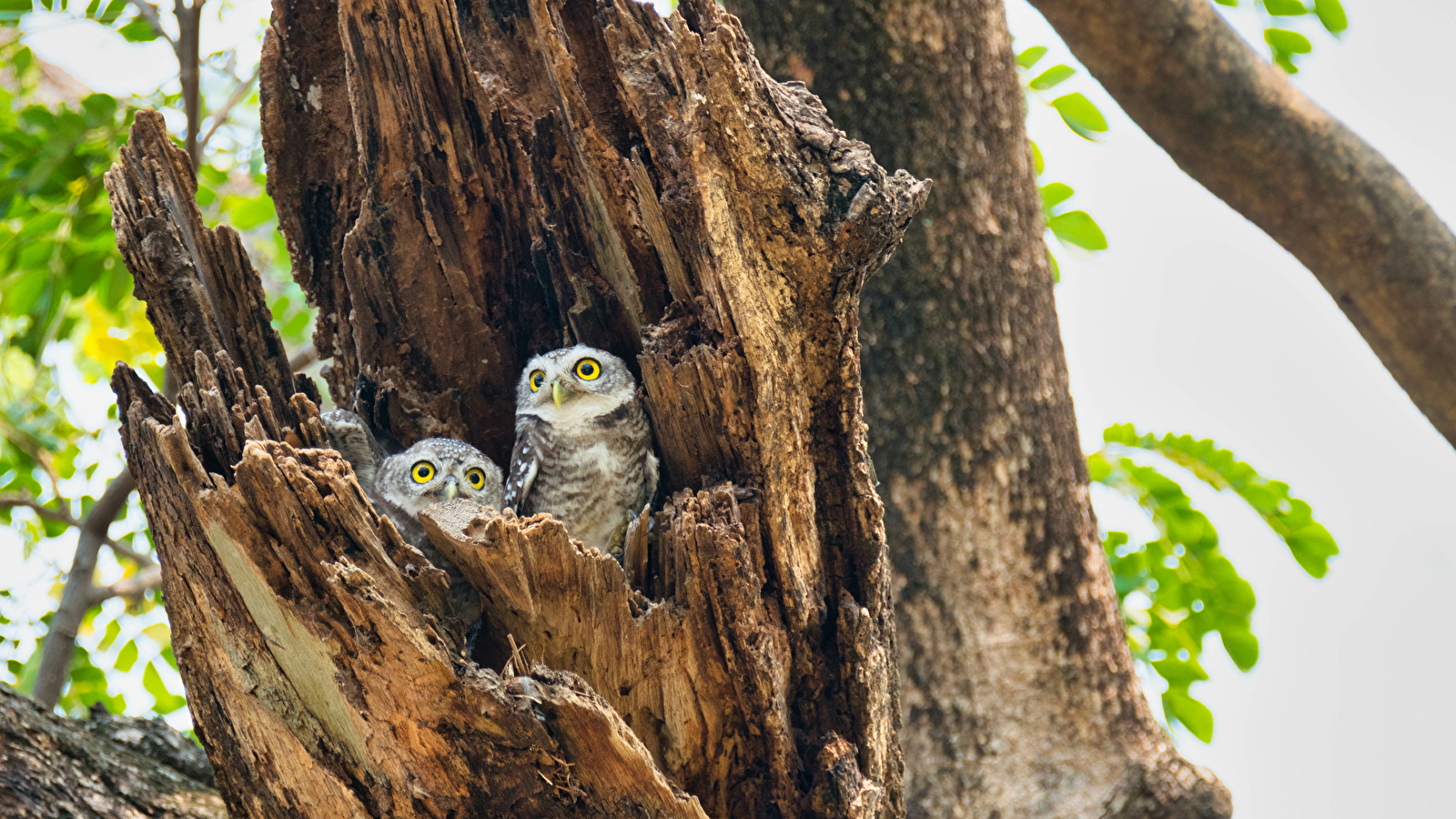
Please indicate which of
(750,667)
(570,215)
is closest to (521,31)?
(570,215)

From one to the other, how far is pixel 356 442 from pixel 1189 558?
8.85 ft

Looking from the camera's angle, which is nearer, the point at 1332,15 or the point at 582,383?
the point at 582,383

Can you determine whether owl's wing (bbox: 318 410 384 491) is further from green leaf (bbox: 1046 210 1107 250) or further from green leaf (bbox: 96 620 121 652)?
green leaf (bbox: 1046 210 1107 250)

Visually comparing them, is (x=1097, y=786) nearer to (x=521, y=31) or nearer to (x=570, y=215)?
(x=570, y=215)

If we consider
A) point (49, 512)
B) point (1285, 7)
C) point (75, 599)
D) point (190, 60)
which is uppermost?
point (190, 60)

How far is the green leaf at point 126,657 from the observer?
10.9 ft

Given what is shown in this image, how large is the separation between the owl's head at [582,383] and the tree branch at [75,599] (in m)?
1.32

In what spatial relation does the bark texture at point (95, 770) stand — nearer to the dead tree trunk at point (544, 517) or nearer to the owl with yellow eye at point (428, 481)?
the dead tree trunk at point (544, 517)

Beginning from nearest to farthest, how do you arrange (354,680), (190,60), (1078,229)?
(354,680) < (190,60) < (1078,229)

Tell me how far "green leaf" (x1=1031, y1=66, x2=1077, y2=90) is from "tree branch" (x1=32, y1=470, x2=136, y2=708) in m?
3.02

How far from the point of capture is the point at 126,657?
3338mm

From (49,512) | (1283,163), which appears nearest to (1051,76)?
(1283,163)

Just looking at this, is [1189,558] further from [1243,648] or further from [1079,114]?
[1079,114]

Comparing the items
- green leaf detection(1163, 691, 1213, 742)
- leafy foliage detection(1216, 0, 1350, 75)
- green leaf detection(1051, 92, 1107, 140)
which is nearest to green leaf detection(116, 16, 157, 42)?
green leaf detection(1051, 92, 1107, 140)
